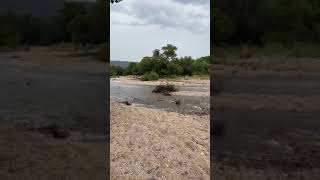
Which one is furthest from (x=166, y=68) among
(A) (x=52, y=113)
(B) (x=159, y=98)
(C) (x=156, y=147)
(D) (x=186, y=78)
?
(A) (x=52, y=113)

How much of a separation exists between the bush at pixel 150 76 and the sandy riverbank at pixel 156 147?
8.31 m

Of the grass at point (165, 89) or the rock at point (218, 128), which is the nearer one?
the rock at point (218, 128)

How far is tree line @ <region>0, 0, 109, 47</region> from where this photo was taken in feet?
15.4

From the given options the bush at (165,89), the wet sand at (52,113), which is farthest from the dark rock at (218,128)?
the bush at (165,89)

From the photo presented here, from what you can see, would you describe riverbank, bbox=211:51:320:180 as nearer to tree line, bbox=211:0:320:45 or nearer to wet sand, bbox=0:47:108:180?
tree line, bbox=211:0:320:45

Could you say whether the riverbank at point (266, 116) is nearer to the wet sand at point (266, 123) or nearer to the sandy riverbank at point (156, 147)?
the wet sand at point (266, 123)

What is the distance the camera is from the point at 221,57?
4824 millimetres

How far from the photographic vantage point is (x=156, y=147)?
6766 millimetres

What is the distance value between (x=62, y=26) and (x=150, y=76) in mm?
12453

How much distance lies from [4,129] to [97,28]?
1.63 meters

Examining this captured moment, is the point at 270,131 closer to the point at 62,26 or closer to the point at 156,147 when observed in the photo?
the point at 156,147

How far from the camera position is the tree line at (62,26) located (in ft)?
15.4

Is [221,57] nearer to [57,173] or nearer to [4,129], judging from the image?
[57,173]

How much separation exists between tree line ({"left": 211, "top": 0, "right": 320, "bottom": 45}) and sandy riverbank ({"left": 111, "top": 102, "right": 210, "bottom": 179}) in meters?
1.96
